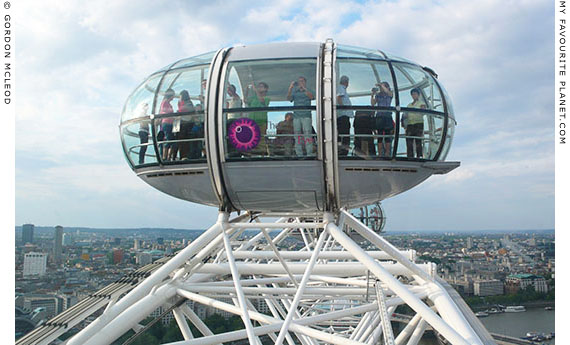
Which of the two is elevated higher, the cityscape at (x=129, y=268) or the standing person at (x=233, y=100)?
the standing person at (x=233, y=100)

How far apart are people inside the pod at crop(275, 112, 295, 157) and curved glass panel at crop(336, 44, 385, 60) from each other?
1221 millimetres

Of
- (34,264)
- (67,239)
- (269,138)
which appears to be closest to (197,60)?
(269,138)

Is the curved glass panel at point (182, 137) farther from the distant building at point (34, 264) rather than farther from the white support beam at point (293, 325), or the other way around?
the distant building at point (34, 264)

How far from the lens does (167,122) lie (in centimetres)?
772

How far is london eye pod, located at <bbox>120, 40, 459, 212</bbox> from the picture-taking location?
286 inches

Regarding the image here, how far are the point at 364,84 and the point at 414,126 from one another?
0.99 meters

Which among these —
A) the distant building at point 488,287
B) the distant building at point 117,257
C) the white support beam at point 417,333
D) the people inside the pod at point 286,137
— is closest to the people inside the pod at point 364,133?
the people inside the pod at point 286,137

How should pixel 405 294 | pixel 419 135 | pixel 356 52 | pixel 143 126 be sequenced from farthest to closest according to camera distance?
pixel 143 126 < pixel 356 52 < pixel 419 135 < pixel 405 294

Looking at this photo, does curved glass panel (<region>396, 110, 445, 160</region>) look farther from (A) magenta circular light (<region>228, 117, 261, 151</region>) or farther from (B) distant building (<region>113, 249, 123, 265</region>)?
(B) distant building (<region>113, 249, 123, 265</region>)

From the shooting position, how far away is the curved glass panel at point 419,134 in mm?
7469

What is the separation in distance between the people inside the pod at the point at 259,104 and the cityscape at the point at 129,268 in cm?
420

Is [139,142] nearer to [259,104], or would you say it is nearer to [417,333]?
[259,104]

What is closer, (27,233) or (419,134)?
(419,134)

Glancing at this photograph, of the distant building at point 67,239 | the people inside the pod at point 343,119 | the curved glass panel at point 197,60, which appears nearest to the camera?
the people inside the pod at point 343,119
